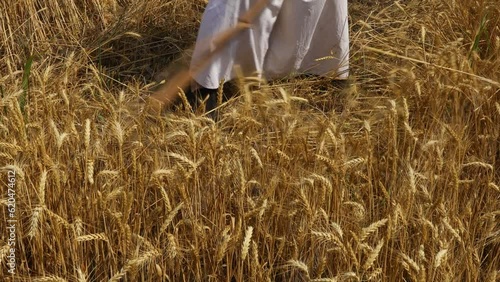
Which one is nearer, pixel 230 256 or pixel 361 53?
pixel 230 256

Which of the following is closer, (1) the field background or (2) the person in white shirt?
(1) the field background

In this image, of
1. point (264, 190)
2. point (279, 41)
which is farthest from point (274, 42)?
point (264, 190)

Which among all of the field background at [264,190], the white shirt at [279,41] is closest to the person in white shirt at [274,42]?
the white shirt at [279,41]

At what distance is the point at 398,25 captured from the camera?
3.56 meters

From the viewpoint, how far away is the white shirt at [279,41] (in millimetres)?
2770

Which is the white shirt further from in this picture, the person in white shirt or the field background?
the field background

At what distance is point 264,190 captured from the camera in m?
2.18

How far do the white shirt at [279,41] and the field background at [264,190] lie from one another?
125 mm

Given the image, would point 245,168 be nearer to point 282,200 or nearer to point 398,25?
point 282,200

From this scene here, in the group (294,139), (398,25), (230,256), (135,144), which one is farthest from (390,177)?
(398,25)

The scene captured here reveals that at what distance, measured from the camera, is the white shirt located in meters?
2.77

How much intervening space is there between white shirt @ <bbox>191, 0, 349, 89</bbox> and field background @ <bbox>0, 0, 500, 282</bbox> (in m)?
0.13

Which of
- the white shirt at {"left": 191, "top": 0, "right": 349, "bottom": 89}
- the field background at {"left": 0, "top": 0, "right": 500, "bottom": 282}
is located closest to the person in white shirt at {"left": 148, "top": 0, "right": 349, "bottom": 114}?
the white shirt at {"left": 191, "top": 0, "right": 349, "bottom": 89}

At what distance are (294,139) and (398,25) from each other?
4.49 feet
